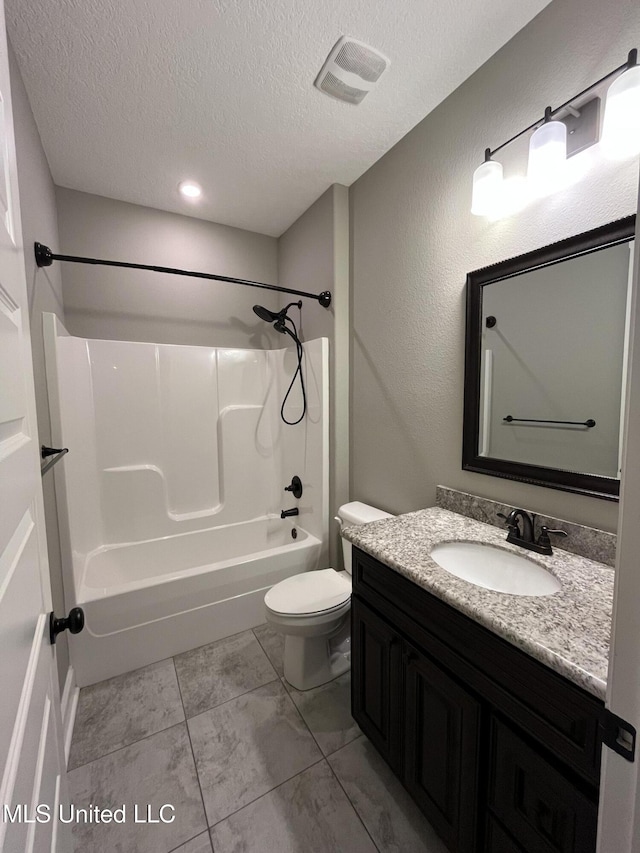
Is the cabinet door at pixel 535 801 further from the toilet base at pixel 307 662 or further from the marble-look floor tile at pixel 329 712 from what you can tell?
the toilet base at pixel 307 662

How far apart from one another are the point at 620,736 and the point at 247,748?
1460mm

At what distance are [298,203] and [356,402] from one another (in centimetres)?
139

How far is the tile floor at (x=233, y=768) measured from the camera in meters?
1.11

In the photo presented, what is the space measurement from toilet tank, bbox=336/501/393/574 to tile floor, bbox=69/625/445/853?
614mm

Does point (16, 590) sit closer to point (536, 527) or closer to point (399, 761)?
point (399, 761)

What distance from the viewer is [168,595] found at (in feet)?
A: 6.09

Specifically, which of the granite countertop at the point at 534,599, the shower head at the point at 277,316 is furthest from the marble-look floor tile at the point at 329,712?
the shower head at the point at 277,316

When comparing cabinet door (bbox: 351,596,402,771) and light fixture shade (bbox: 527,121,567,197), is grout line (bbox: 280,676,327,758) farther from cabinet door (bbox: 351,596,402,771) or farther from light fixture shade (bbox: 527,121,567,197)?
light fixture shade (bbox: 527,121,567,197)

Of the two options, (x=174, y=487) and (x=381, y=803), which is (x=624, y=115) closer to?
(x=381, y=803)

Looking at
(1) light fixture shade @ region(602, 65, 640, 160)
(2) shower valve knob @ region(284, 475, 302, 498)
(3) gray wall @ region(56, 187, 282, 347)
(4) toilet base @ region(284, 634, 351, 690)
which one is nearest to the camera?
(1) light fixture shade @ region(602, 65, 640, 160)

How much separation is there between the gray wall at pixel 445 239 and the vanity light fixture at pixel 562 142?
0.05 m

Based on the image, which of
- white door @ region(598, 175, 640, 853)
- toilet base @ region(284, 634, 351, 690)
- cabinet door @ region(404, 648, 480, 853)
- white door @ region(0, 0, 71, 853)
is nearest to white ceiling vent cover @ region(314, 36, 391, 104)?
white door @ region(0, 0, 71, 853)

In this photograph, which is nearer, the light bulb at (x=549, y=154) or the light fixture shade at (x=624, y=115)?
the light fixture shade at (x=624, y=115)

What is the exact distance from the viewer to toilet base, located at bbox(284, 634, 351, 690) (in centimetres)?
166
